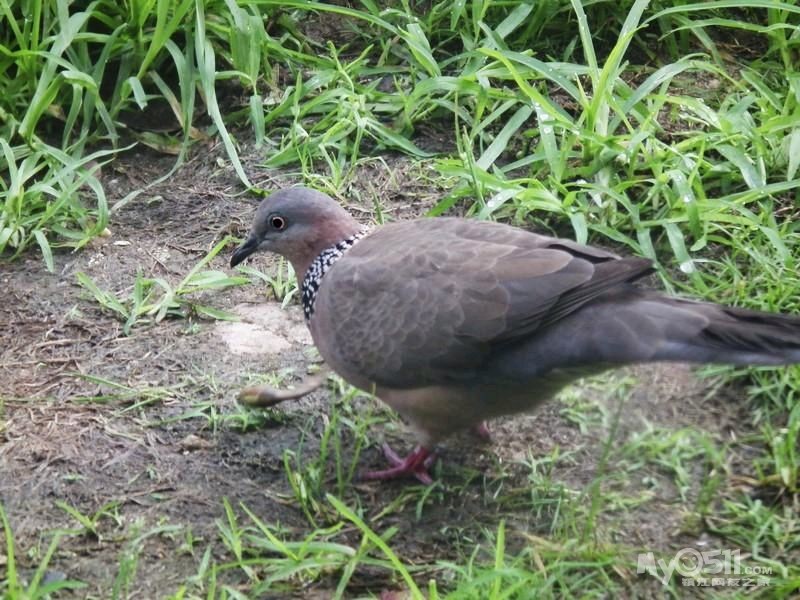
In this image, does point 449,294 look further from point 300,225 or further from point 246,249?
point 246,249

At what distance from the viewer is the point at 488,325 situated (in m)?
3.48

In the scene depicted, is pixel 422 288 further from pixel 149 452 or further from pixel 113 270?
pixel 113 270

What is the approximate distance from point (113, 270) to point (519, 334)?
2043 mm

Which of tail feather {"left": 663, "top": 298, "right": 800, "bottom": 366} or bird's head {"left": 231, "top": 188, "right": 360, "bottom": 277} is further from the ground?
tail feather {"left": 663, "top": 298, "right": 800, "bottom": 366}

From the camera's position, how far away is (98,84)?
5.25 m

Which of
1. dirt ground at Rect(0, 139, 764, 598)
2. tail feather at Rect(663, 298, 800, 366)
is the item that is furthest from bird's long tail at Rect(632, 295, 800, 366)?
dirt ground at Rect(0, 139, 764, 598)

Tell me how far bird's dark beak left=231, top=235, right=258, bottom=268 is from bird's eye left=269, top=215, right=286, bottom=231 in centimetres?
10

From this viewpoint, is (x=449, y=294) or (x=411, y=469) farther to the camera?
(x=411, y=469)

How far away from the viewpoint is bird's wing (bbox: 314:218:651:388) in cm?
346

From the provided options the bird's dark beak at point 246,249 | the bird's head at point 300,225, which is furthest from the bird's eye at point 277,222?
the bird's dark beak at point 246,249

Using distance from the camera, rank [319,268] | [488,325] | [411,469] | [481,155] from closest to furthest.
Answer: [488,325] < [411,469] < [319,268] < [481,155]

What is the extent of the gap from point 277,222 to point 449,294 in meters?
0.93

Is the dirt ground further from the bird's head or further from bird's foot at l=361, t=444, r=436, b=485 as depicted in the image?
the bird's head

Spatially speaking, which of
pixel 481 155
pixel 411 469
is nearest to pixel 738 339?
pixel 411 469
